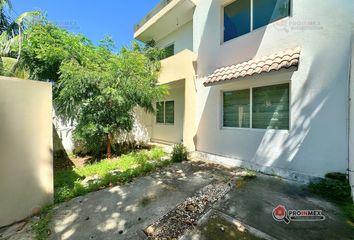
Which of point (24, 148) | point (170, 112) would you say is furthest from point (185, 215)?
point (170, 112)

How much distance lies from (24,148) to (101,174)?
3.13m

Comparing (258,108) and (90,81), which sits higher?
(90,81)

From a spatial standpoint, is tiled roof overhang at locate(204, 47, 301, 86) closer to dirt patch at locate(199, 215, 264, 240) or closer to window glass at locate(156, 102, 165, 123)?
dirt patch at locate(199, 215, 264, 240)

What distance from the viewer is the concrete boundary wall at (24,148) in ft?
11.3

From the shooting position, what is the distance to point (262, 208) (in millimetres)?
3883

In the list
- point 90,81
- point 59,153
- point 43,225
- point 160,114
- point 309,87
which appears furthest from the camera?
point 160,114

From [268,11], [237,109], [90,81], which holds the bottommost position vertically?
[237,109]

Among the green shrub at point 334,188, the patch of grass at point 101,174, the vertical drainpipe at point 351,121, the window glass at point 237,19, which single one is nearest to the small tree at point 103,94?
the patch of grass at point 101,174

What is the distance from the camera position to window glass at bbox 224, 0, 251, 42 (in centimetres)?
677

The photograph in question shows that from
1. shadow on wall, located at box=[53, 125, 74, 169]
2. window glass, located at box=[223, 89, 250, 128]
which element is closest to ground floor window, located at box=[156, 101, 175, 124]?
window glass, located at box=[223, 89, 250, 128]

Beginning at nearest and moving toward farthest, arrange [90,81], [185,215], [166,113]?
[185,215] < [90,81] < [166,113]

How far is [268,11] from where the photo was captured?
618cm

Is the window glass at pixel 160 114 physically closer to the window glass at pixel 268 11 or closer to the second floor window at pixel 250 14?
the second floor window at pixel 250 14

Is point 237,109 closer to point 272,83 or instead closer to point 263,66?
point 272,83
